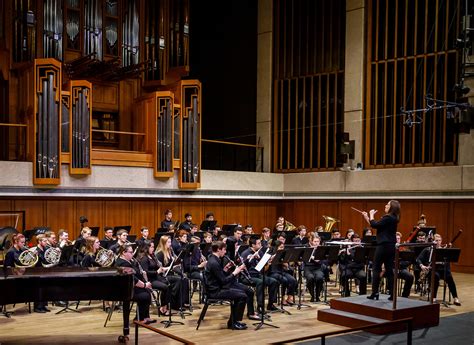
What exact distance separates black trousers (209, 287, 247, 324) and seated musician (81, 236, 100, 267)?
2196 mm

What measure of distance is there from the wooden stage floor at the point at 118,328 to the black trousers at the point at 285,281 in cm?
30

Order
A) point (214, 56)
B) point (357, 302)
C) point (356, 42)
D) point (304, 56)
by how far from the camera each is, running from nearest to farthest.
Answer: point (357, 302) → point (356, 42) → point (304, 56) → point (214, 56)

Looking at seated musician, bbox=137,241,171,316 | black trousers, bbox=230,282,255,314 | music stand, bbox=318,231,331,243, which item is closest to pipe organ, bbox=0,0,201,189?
music stand, bbox=318,231,331,243

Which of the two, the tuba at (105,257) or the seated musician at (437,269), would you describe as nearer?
the tuba at (105,257)

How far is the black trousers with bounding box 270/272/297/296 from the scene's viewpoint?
9.90m

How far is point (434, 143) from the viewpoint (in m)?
15.1

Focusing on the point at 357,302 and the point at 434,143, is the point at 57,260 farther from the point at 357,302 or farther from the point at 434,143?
the point at 434,143

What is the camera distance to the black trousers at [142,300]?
8320mm

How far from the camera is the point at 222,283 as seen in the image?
27.5ft

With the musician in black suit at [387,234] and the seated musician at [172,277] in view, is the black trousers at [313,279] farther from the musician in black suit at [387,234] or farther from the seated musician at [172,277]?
the seated musician at [172,277]

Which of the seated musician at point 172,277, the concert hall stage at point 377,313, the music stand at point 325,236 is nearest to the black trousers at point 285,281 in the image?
the concert hall stage at point 377,313

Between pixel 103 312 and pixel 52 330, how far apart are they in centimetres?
140

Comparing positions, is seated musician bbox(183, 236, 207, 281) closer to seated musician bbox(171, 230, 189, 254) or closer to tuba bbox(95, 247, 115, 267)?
seated musician bbox(171, 230, 189, 254)

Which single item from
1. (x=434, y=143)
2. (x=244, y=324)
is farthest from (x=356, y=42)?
(x=244, y=324)
